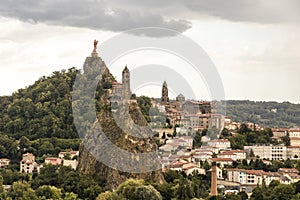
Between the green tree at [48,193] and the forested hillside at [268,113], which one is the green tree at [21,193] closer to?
the green tree at [48,193]

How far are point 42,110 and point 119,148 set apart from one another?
16.4 metres

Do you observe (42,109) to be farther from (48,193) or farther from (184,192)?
(184,192)

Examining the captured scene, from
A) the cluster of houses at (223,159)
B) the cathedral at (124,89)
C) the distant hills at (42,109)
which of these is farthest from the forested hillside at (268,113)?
A: the cathedral at (124,89)

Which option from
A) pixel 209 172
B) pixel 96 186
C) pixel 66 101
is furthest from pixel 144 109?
pixel 96 186

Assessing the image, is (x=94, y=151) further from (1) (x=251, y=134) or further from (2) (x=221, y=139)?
(1) (x=251, y=134)

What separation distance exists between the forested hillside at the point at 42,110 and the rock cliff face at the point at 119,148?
757cm

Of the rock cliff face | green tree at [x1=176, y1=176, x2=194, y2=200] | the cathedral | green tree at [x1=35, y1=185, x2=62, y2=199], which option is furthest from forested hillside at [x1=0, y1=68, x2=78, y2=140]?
green tree at [x1=176, y1=176, x2=194, y2=200]

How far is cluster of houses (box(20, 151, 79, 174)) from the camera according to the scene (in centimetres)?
5003

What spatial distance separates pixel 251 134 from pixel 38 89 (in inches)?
715

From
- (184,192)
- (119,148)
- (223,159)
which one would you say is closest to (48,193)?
(184,192)

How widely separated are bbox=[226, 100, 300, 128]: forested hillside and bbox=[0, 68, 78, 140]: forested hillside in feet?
92.2

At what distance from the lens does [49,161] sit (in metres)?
51.1

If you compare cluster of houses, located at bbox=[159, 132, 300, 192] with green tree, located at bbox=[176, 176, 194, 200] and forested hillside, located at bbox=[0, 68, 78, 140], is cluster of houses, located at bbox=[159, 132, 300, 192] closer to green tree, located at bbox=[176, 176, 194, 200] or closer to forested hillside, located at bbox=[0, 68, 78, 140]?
forested hillside, located at bbox=[0, 68, 78, 140]

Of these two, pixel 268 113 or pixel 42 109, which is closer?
pixel 42 109
